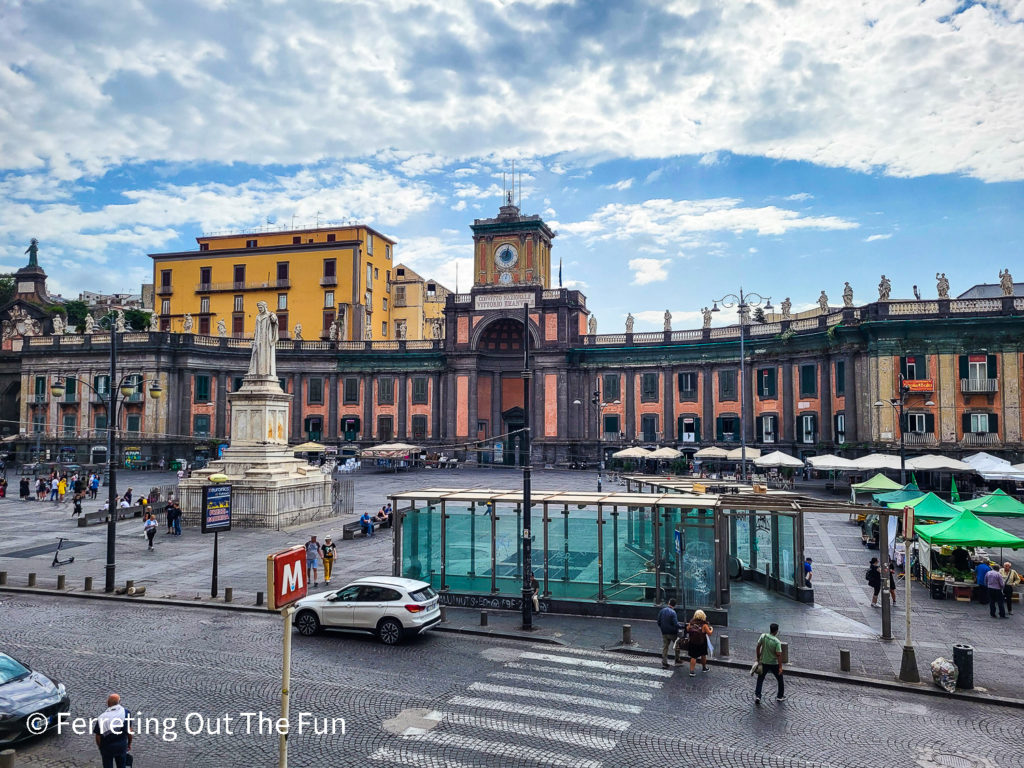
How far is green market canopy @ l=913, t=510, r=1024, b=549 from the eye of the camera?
18.8 m

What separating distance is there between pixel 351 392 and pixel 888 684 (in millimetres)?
59095

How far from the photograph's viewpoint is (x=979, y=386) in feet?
142

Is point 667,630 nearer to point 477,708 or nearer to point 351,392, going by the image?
point 477,708

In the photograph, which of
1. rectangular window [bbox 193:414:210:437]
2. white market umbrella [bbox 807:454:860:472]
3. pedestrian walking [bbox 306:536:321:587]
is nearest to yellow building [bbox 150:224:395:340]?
rectangular window [bbox 193:414:210:437]

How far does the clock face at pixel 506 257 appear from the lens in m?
66.2

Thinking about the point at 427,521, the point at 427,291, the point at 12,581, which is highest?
the point at 427,291

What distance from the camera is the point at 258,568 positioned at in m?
23.0

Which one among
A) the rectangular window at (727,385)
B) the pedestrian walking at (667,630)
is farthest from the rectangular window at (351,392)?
the pedestrian walking at (667,630)

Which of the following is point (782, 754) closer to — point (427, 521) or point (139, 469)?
point (427, 521)

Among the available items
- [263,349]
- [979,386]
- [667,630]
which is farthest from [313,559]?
[979,386]

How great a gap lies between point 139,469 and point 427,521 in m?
48.3

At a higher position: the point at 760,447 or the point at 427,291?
the point at 427,291

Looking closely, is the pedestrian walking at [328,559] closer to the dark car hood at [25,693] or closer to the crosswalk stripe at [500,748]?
the dark car hood at [25,693]

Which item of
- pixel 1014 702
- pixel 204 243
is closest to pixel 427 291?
pixel 204 243
